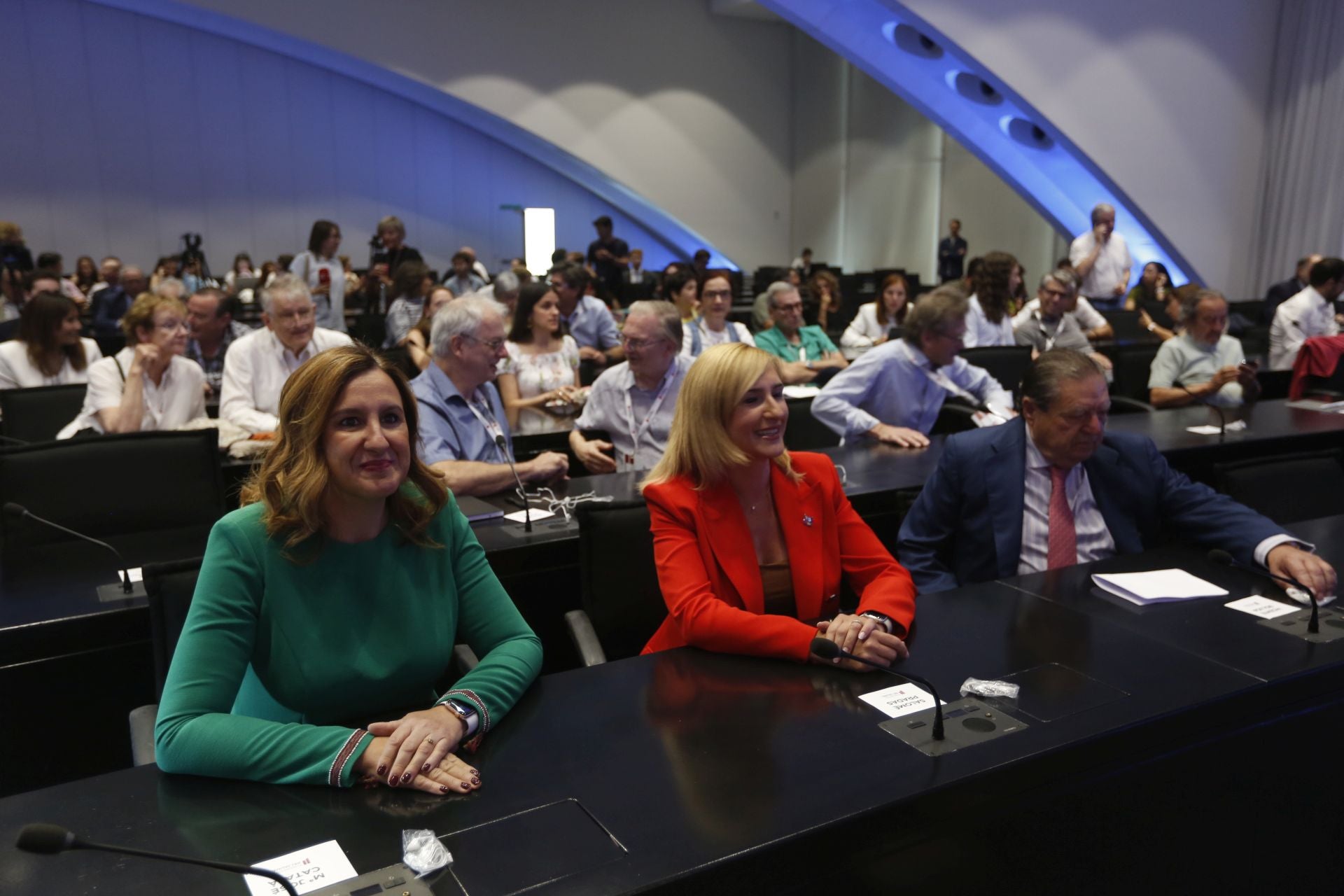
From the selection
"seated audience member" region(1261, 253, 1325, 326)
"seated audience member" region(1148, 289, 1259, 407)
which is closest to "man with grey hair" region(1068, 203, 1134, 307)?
"seated audience member" region(1261, 253, 1325, 326)

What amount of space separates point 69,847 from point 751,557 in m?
1.34

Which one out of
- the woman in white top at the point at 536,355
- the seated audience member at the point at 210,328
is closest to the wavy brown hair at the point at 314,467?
the woman in white top at the point at 536,355

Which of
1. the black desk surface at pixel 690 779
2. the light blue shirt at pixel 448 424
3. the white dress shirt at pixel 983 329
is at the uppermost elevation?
the white dress shirt at pixel 983 329

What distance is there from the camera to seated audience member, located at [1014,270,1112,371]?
248 inches

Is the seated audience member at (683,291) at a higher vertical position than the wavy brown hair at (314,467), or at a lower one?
higher

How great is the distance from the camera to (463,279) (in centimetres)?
844

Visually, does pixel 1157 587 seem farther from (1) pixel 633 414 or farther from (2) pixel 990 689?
(1) pixel 633 414

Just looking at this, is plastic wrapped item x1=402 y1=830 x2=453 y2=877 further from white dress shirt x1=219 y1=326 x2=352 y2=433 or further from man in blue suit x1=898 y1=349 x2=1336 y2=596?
white dress shirt x1=219 y1=326 x2=352 y2=433

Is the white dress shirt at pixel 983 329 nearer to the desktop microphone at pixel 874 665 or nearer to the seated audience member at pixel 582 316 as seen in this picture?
the seated audience member at pixel 582 316

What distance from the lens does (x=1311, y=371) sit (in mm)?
5211

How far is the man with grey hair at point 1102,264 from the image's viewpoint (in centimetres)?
950

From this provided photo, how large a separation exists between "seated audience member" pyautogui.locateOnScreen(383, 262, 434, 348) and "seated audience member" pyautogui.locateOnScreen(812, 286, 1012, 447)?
11.1 feet

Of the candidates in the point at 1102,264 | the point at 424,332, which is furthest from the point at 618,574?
the point at 1102,264

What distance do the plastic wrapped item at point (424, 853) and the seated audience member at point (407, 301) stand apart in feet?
18.4
